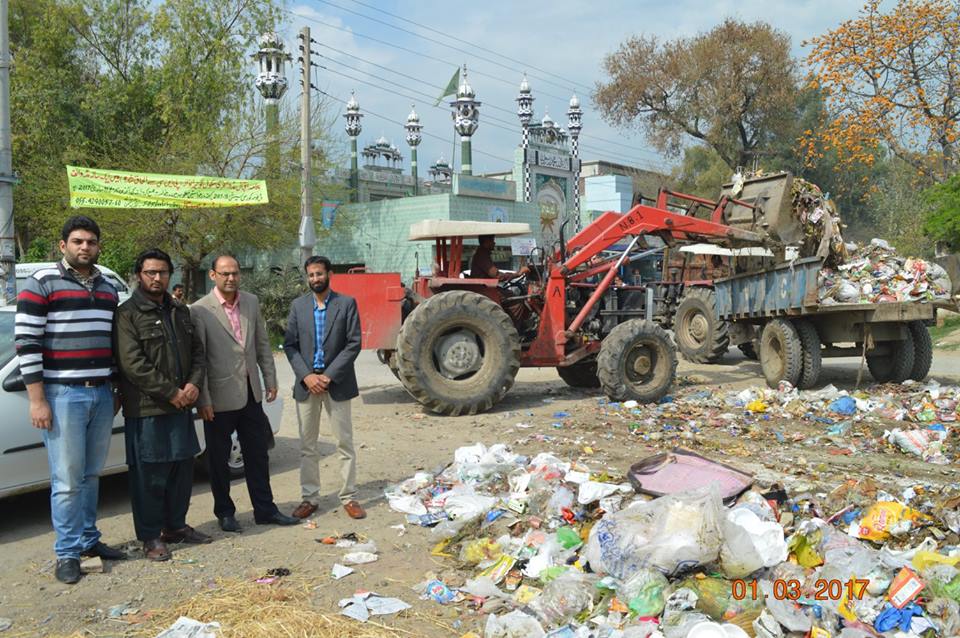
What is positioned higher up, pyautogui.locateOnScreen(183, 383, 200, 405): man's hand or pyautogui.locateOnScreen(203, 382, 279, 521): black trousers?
pyautogui.locateOnScreen(183, 383, 200, 405): man's hand

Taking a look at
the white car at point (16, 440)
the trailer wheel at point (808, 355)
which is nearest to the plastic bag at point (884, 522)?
the white car at point (16, 440)

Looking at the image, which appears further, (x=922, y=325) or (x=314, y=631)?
(x=922, y=325)

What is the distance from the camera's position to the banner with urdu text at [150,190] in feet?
40.5

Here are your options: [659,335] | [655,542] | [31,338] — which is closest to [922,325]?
[659,335]

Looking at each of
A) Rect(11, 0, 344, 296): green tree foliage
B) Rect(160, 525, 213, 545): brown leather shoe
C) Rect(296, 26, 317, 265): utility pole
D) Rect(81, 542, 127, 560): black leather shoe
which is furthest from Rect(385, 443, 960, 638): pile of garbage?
Rect(11, 0, 344, 296): green tree foliage

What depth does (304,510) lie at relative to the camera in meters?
5.30

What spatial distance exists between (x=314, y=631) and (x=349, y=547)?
117 centimetres

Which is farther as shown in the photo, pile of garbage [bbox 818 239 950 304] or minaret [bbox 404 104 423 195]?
minaret [bbox 404 104 423 195]

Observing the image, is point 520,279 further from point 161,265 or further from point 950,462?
point 161,265

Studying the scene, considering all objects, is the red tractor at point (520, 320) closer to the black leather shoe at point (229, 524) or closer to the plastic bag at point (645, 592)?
the black leather shoe at point (229, 524)

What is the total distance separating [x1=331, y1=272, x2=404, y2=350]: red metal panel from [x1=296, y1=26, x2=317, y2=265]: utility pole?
686 cm

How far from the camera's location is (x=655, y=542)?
12.8 ft

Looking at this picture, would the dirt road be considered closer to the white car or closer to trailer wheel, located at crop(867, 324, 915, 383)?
the white car

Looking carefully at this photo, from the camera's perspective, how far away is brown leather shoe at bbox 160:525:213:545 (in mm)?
4816
